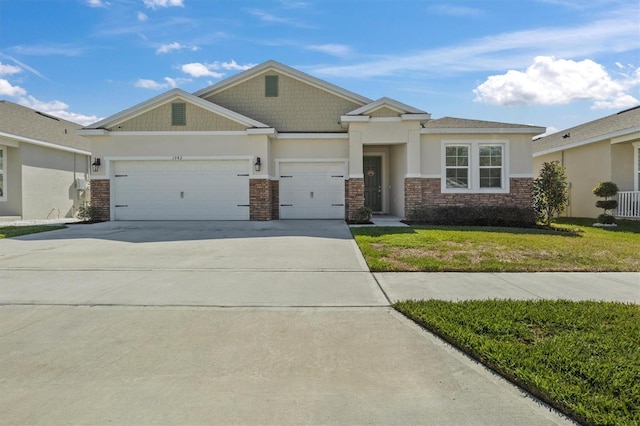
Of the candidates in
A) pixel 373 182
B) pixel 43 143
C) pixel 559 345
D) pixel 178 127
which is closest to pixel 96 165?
pixel 178 127

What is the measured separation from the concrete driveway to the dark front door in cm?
1161

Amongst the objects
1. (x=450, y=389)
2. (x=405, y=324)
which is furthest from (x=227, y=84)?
(x=450, y=389)

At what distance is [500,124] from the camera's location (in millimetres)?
16188

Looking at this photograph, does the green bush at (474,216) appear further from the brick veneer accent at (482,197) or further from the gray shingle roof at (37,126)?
the gray shingle roof at (37,126)

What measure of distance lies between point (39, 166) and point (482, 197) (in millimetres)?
19275

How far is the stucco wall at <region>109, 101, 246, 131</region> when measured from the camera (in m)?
15.6

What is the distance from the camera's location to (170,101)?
15648 mm

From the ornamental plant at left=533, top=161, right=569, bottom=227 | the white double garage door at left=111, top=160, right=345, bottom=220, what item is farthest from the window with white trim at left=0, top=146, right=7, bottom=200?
the ornamental plant at left=533, top=161, right=569, bottom=227

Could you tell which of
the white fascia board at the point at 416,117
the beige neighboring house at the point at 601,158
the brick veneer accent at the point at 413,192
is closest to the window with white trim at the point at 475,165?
the brick veneer accent at the point at 413,192

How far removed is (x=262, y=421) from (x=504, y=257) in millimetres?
6879

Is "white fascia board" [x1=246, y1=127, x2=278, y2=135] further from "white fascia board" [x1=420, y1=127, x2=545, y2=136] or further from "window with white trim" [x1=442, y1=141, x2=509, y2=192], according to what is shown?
"window with white trim" [x1=442, y1=141, x2=509, y2=192]

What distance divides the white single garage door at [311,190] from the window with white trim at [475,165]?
4.34 metres

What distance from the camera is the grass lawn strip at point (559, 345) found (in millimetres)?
2896

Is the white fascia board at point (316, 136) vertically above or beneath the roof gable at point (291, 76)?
beneath
